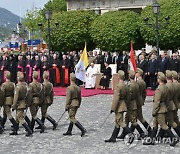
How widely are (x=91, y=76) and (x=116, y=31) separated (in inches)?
351

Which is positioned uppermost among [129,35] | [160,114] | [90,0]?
[90,0]

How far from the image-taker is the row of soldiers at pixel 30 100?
13023 mm

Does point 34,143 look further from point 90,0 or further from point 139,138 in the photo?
point 90,0

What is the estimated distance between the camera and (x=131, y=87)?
12.3 metres

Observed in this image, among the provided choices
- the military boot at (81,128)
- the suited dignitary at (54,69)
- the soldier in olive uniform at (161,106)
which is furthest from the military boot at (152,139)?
the suited dignitary at (54,69)

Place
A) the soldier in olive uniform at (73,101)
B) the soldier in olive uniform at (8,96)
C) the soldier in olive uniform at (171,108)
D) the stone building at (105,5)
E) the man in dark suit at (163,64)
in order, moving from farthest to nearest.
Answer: the stone building at (105,5), the man in dark suit at (163,64), the soldier in olive uniform at (8,96), the soldier in olive uniform at (73,101), the soldier in olive uniform at (171,108)

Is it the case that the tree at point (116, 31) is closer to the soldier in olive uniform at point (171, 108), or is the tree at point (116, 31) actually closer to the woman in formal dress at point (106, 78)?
the woman in formal dress at point (106, 78)

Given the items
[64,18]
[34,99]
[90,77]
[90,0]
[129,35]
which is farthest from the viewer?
[90,0]

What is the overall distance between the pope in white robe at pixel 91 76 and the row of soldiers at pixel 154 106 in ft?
41.0

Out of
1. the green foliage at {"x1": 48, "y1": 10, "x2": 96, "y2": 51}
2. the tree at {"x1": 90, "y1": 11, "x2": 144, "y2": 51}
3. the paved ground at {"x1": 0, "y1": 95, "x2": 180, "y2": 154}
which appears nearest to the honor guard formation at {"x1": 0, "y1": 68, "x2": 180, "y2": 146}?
the paved ground at {"x1": 0, "y1": 95, "x2": 180, "y2": 154}

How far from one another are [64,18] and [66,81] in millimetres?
10294

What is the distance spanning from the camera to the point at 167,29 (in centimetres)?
3092

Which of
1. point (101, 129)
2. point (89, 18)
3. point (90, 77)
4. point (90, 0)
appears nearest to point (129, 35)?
point (89, 18)

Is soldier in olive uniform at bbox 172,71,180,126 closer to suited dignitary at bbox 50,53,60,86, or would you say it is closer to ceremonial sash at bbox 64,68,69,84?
ceremonial sash at bbox 64,68,69,84
